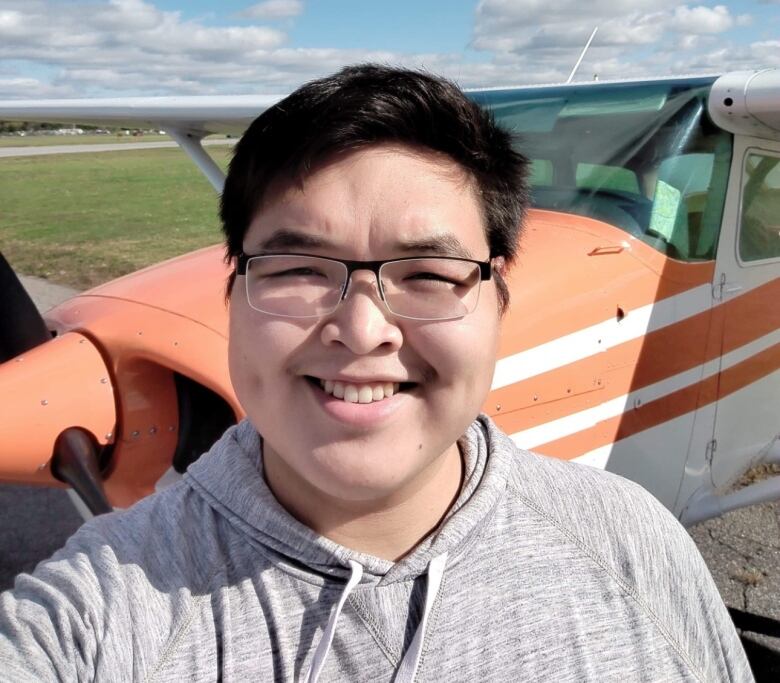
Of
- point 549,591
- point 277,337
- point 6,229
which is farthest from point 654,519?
point 6,229

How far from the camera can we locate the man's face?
1.00m

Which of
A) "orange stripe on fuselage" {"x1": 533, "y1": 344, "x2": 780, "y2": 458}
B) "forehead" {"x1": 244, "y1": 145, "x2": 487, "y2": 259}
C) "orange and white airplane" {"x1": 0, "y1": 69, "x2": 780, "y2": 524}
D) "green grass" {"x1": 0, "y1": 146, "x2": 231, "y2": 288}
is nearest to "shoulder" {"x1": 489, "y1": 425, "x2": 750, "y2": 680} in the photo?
"forehead" {"x1": 244, "y1": 145, "x2": 487, "y2": 259}

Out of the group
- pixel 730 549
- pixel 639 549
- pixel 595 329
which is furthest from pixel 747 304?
pixel 639 549

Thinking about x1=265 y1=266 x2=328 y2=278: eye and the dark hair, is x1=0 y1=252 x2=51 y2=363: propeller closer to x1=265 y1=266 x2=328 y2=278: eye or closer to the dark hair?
the dark hair

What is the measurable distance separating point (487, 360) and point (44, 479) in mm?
1565

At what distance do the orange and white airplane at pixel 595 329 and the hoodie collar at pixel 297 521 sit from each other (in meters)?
0.84

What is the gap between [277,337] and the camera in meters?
1.01

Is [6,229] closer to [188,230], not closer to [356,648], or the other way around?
[188,230]

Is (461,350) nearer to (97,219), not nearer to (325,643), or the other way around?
(325,643)

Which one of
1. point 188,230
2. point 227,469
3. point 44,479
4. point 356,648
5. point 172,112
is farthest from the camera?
point 188,230

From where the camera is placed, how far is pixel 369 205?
3.32ft

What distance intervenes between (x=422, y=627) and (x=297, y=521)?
0.70ft

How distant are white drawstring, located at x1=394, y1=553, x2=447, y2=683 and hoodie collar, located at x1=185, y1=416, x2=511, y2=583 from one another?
1 centimetres

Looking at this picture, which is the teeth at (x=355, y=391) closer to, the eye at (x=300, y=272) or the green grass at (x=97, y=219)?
the eye at (x=300, y=272)
